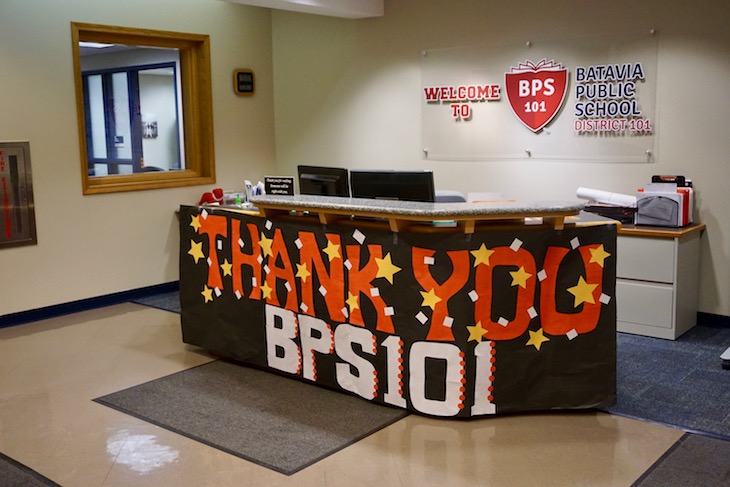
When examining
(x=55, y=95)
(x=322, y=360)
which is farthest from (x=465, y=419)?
(x=55, y=95)

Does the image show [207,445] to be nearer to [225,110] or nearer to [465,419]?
[465,419]

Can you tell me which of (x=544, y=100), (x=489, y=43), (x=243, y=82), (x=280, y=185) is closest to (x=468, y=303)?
(x=280, y=185)

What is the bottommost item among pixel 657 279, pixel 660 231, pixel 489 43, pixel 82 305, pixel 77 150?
pixel 82 305

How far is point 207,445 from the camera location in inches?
139

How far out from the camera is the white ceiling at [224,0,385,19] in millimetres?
5926

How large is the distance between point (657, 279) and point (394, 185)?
2082 mm

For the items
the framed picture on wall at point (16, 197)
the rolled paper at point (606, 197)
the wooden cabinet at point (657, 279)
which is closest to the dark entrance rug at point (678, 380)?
the wooden cabinet at point (657, 279)

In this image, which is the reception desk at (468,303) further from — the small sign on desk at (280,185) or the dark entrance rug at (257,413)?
the small sign on desk at (280,185)

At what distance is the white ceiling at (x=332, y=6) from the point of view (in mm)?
5926

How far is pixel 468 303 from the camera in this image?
3.66 m

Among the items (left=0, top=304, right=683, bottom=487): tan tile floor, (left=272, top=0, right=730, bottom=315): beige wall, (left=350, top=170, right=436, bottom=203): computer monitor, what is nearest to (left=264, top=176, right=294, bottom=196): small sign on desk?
(left=350, top=170, right=436, bottom=203): computer monitor

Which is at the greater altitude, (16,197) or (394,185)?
(394,185)

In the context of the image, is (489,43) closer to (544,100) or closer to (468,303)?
(544,100)

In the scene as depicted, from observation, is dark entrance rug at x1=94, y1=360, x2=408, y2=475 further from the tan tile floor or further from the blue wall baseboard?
the blue wall baseboard
